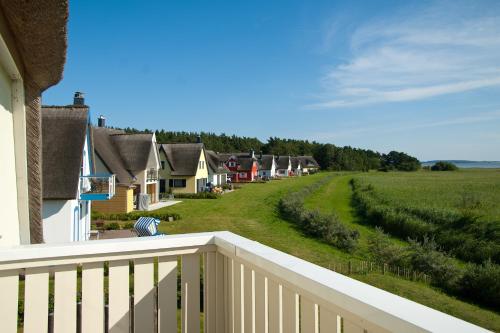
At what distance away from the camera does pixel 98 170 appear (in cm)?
2512

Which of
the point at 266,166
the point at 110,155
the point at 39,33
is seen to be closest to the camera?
the point at 39,33

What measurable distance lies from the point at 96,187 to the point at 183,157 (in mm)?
23183

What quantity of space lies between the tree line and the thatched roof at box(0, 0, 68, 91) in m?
93.6

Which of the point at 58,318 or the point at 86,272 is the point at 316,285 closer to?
the point at 86,272

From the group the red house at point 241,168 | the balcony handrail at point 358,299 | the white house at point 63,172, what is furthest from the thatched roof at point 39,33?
the red house at point 241,168

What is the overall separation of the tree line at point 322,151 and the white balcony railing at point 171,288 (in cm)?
9415

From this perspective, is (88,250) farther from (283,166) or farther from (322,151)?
(322,151)

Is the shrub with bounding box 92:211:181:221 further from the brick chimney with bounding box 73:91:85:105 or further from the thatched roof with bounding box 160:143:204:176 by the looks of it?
the thatched roof with bounding box 160:143:204:176

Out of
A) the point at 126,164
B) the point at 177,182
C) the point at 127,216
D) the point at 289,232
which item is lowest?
the point at 289,232

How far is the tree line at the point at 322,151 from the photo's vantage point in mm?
105875

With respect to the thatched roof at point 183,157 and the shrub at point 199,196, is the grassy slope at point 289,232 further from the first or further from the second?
the thatched roof at point 183,157

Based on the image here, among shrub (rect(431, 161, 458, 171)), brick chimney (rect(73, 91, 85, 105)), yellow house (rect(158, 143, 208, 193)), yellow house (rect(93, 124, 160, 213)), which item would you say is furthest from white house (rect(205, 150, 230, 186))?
shrub (rect(431, 161, 458, 171))

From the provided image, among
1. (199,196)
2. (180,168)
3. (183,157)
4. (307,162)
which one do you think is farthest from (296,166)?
(199,196)

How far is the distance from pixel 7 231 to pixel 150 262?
126cm
